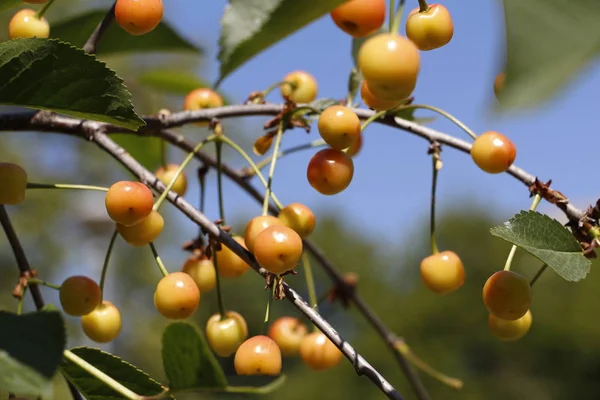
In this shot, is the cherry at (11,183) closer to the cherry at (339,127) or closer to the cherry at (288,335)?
the cherry at (339,127)

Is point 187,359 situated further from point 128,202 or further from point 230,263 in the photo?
point 230,263

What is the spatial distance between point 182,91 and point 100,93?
0.60 metres

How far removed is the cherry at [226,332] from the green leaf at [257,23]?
1.11 ft

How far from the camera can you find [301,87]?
94 cm

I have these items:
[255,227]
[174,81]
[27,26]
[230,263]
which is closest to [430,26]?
[255,227]

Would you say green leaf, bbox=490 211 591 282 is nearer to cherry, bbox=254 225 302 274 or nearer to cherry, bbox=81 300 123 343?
cherry, bbox=254 225 302 274

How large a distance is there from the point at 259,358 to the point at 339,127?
206 millimetres

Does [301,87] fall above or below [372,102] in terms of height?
above

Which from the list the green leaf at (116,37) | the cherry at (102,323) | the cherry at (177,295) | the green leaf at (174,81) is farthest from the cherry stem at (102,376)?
the green leaf at (174,81)

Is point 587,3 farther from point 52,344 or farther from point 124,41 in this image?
point 124,41

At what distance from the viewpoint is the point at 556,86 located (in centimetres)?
20

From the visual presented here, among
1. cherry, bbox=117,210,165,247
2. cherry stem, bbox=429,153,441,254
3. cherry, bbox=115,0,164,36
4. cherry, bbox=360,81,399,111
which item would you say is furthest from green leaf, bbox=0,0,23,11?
cherry stem, bbox=429,153,441,254

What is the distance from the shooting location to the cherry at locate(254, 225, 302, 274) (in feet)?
1.77

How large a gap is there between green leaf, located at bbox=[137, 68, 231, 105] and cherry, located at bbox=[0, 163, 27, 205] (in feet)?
1.63
